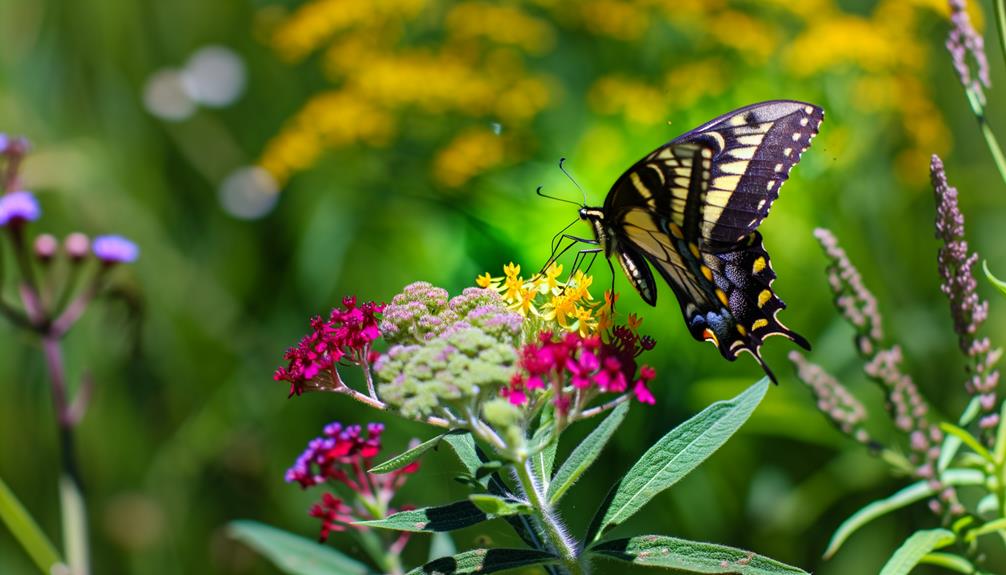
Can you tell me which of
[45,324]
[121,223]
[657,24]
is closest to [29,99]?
[121,223]

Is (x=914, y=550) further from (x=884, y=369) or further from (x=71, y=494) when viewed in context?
(x=71, y=494)

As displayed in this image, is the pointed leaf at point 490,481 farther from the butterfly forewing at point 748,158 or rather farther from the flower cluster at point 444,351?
the butterfly forewing at point 748,158

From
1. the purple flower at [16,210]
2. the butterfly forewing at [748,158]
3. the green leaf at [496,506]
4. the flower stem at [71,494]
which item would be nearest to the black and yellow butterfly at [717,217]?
the butterfly forewing at [748,158]

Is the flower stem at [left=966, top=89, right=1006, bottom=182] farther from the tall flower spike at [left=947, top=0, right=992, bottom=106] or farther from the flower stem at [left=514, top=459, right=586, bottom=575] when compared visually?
the flower stem at [left=514, top=459, right=586, bottom=575]

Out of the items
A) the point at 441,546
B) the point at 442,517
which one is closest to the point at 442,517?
the point at 442,517

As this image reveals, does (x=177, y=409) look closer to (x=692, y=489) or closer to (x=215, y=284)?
(x=215, y=284)

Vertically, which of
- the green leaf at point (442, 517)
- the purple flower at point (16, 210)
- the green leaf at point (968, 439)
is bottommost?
the green leaf at point (442, 517)
